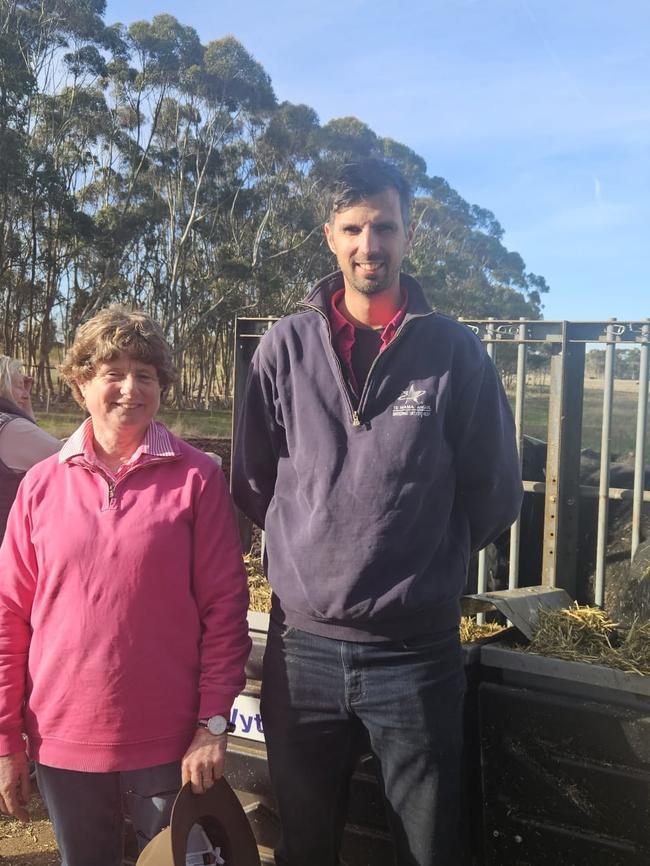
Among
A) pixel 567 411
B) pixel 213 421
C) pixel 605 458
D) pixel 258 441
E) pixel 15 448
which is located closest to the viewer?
pixel 258 441

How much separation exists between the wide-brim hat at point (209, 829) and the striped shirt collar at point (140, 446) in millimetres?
789

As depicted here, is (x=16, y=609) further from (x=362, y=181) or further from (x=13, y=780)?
(x=362, y=181)

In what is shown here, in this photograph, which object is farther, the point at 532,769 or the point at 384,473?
the point at 532,769

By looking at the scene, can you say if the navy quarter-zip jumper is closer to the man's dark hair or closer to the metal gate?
the man's dark hair

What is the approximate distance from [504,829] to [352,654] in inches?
30.0

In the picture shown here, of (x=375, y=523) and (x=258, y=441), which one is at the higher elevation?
(x=258, y=441)

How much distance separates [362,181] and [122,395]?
83cm

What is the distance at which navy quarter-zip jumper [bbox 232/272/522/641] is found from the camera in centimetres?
198

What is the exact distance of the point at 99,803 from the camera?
1978 mm

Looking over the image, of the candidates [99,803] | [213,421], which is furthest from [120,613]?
[213,421]

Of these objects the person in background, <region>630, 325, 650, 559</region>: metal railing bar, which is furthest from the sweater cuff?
<region>630, 325, 650, 559</region>: metal railing bar

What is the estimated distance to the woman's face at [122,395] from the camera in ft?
6.91

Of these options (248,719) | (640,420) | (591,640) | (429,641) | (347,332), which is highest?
(347,332)

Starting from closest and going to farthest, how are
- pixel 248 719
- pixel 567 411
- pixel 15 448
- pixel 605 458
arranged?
1. pixel 248 719
2. pixel 15 448
3. pixel 567 411
4. pixel 605 458
